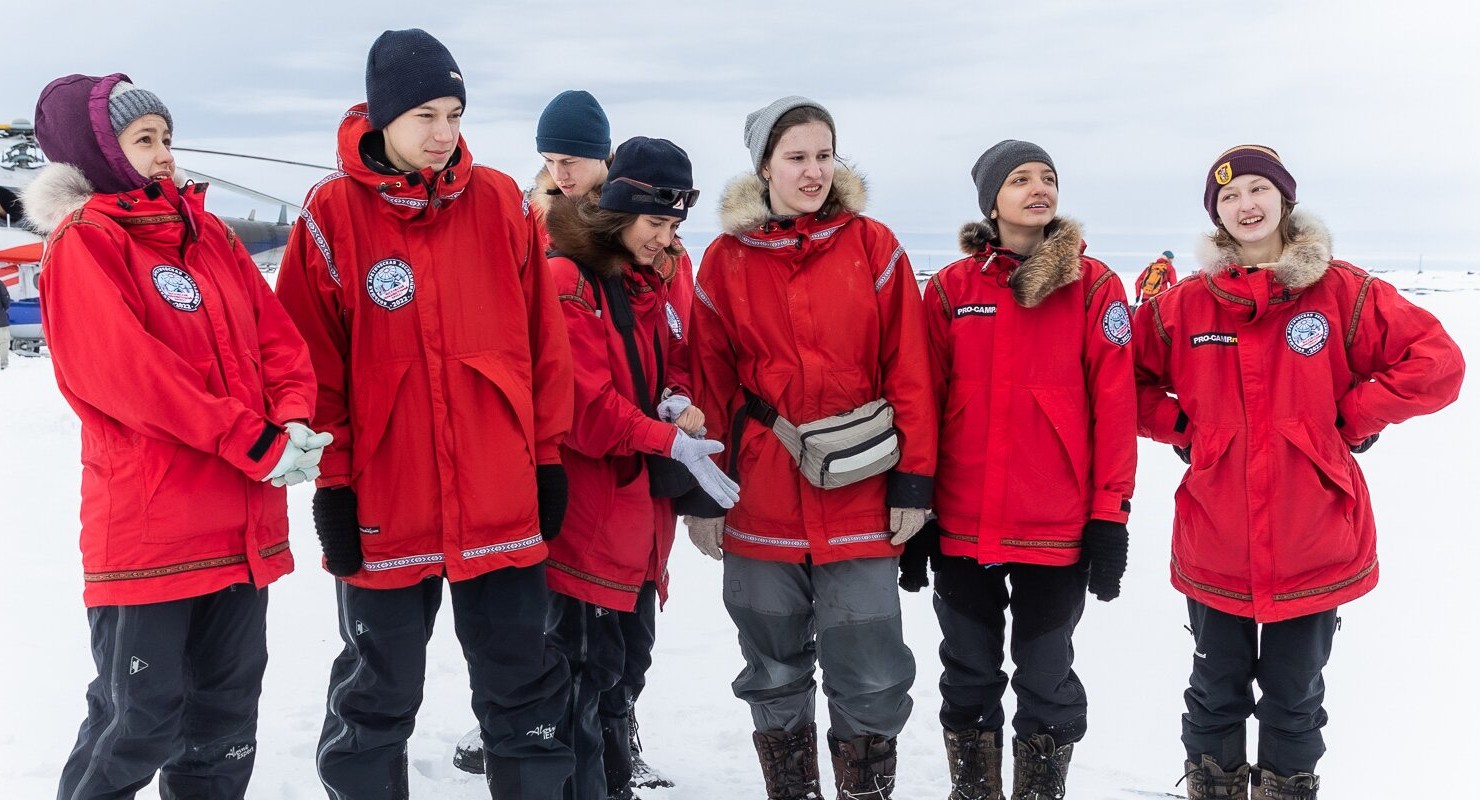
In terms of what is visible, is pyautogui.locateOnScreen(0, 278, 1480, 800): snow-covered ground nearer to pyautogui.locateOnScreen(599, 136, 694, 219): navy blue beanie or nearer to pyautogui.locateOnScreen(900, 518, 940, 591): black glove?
pyautogui.locateOnScreen(900, 518, 940, 591): black glove

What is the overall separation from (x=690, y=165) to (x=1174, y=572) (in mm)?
2024

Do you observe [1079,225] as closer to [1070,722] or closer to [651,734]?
[1070,722]

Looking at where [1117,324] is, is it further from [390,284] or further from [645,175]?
[390,284]

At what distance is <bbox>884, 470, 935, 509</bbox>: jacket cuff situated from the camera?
10.00 ft

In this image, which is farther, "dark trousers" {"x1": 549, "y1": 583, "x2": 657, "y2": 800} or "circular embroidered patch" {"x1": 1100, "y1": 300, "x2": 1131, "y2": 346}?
"circular embroidered patch" {"x1": 1100, "y1": 300, "x2": 1131, "y2": 346}

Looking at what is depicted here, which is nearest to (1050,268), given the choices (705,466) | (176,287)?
(705,466)

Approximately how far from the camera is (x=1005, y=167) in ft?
10.4

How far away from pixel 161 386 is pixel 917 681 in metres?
3.36

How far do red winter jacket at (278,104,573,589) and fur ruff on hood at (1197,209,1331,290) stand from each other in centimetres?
221

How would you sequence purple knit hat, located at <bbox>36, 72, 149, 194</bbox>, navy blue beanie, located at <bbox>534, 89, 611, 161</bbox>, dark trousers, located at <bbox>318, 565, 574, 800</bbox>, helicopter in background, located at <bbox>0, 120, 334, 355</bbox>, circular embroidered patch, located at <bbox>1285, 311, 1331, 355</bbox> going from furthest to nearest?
1. helicopter in background, located at <bbox>0, 120, 334, 355</bbox>
2. navy blue beanie, located at <bbox>534, 89, 611, 161</bbox>
3. circular embroidered patch, located at <bbox>1285, 311, 1331, 355</bbox>
4. dark trousers, located at <bbox>318, 565, 574, 800</bbox>
5. purple knit hat, located at <bbox>36, 72, 149, 194</bbox>

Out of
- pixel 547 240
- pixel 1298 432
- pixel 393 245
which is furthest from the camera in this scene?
pixel 547 240

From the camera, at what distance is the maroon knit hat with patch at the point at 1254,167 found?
3098mm

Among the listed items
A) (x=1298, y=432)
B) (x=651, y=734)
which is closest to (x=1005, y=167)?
(x=1298, y=432)

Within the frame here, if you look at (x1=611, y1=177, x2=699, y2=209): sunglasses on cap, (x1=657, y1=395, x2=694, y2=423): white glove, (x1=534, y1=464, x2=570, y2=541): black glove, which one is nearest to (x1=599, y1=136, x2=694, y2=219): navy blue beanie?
(x1=611, y1=177, x2=699, y2=209): sunglasses on cap
